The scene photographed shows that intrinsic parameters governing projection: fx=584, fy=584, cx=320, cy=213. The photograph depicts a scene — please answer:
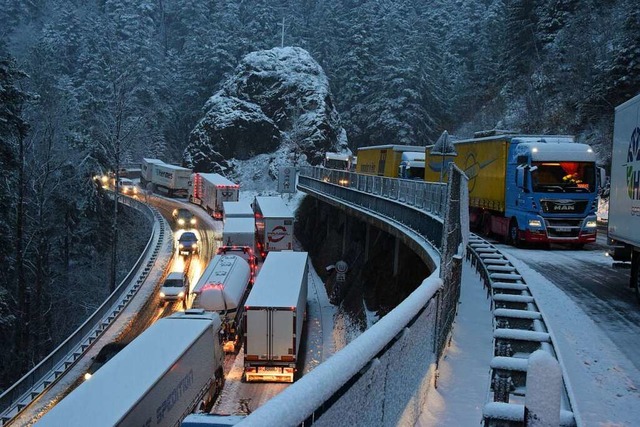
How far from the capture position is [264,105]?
85.6m

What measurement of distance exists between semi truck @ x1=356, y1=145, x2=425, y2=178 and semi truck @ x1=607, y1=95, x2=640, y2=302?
2724 centimetres

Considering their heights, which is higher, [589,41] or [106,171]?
[589,41]

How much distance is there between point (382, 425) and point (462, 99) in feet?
280

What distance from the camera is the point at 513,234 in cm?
2323

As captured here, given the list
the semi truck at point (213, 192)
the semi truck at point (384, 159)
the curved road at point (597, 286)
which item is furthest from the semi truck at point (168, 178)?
the curved road at point (597, 286)

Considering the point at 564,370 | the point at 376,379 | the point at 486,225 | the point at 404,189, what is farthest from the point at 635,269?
Answer: the point at 486,225

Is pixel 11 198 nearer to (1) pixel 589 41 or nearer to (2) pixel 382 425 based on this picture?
(2) pixel 382 425

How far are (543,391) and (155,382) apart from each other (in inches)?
486

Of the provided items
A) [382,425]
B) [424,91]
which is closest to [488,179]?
[382,425]

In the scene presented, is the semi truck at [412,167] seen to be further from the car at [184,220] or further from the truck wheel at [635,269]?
the truck wheel at [635,269]

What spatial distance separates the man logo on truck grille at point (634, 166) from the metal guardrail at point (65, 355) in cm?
2037

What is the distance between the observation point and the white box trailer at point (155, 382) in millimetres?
12133

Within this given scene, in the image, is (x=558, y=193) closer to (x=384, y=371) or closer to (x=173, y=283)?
(x=384, y=371)

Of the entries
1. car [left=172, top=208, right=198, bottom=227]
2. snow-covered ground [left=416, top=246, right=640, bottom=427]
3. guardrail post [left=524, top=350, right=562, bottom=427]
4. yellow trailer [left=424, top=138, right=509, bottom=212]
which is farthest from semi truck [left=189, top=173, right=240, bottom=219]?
guardrail post [left=524, top=350, right=562, bottom=427]
